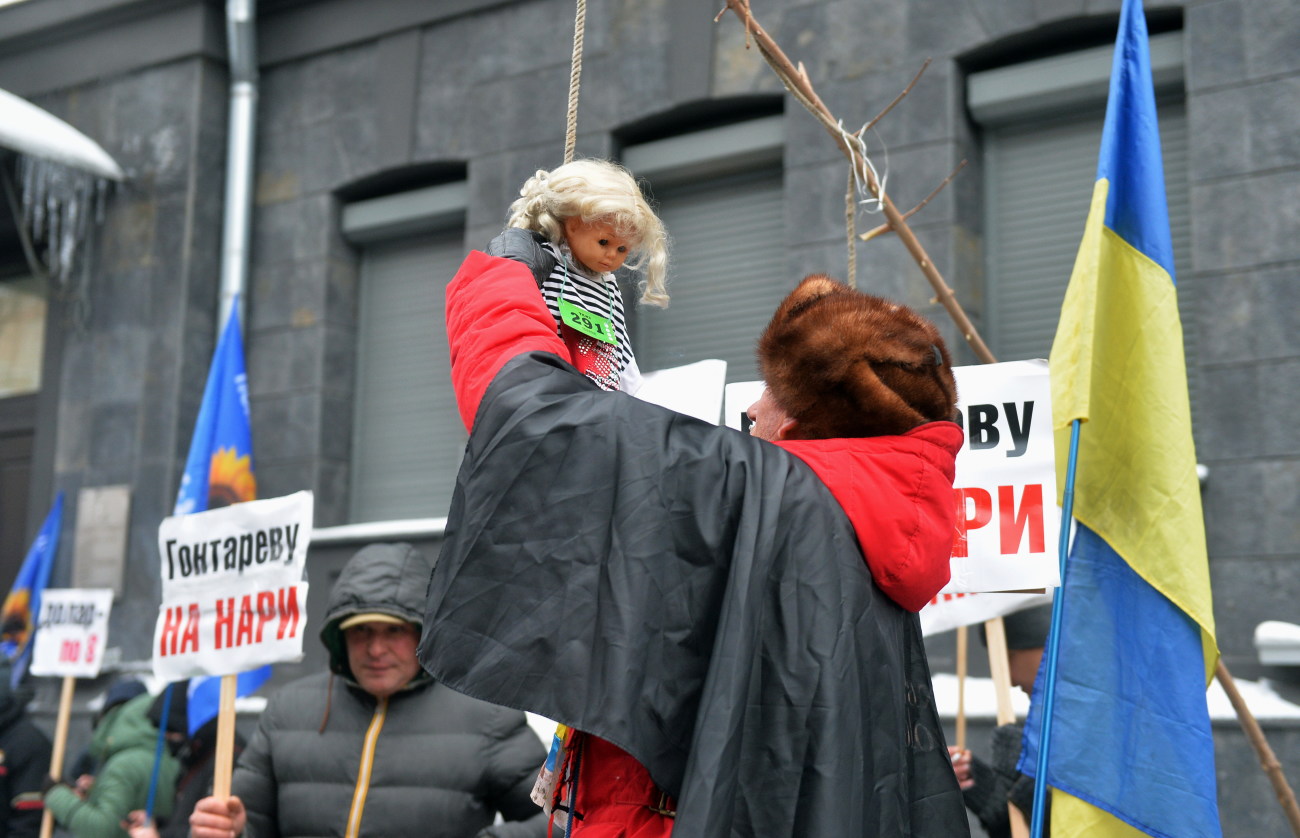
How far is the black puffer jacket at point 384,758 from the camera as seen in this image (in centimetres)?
404

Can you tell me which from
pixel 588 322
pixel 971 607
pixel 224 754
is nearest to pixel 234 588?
pixel 224 754

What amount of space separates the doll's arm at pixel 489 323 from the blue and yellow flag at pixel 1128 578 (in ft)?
4.01

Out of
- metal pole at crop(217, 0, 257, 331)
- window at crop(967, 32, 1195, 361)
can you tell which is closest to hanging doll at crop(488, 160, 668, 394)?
window at crop(967, 32, 1195, 361)

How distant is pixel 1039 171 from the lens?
7492mm

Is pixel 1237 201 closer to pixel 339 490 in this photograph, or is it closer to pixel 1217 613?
pixel 1217 613

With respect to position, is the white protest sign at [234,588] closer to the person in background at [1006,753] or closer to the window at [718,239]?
the person in background at [1006,753]

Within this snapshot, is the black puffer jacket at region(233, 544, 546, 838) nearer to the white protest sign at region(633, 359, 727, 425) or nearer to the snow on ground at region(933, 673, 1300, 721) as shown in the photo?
the white protest sign at region(633, 359, 727, 425)

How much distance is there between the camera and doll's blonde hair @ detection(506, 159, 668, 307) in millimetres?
2408

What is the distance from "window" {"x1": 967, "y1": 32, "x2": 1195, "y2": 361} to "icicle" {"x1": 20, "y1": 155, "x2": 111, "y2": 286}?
6.26 meters

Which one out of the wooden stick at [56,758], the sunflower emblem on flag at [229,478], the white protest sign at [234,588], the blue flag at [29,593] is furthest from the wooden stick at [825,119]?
the blue flag at [29,593]

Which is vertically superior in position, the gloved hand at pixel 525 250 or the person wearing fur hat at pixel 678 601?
the gloved hand at pixel 525 250

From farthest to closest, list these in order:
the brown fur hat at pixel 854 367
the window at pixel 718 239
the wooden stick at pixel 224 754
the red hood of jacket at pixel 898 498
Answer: the window at pixel 718 239
the wooden stick at pixel 224 754
the brown fur hat at pixel 854 367
the red hood of jacket at pixel 898 498

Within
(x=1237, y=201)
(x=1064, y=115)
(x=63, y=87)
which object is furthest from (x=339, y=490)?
(x=1237, y=201)

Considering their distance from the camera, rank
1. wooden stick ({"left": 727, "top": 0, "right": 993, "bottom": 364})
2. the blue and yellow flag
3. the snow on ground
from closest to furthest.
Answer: the blue and yellow flag → wooden stick ({"left": 727, "top": 0, "right": 993, "bottom": 364}) → the snow on ground
